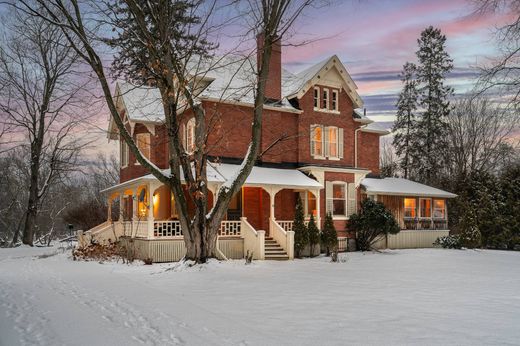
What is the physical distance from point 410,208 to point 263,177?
12.1 m

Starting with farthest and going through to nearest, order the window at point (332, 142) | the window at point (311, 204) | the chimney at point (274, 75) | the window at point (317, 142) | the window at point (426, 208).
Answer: the window at point (426, 208)
the window at point (332, 142)
the window at point (317, 142)
the window at point (311, 204)
the chimney at point (274, 75)

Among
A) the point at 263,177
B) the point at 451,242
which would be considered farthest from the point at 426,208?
the point at 263,177

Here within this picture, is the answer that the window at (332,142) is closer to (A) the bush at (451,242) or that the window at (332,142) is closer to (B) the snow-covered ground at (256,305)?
(A) the bush at (451,242)

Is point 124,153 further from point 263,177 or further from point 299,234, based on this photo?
point 299,234

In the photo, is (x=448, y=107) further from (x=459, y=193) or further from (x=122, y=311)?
(x=122, y=311)

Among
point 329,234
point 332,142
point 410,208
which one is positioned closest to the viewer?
point 329,234

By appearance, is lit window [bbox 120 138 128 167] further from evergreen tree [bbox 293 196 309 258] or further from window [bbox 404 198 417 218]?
window [bbox 404 198 417 218]

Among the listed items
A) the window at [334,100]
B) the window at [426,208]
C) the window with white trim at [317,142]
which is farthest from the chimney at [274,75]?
the window at [426,208]

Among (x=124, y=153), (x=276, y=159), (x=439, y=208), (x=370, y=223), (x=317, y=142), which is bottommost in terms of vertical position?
(x=370, y=223)

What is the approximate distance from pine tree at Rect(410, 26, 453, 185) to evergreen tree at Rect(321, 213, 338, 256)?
2180 cm

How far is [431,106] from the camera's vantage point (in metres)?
42.5

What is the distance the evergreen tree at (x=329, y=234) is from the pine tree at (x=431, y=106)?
71.5 ft

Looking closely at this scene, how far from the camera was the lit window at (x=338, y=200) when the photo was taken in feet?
83.4

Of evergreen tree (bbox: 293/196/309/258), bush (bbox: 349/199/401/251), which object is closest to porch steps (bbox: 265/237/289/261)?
evergreen tree (bbox: 293/196/309/258)
